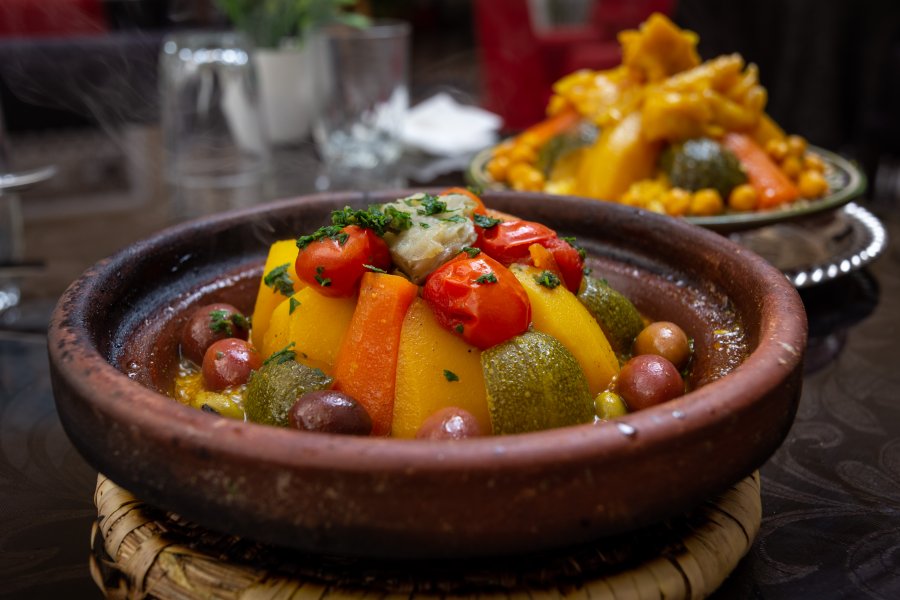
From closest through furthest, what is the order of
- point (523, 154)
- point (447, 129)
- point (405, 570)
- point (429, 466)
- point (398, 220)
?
point (429, 466) → point (405, 570) → point (398, 220) → point (523, 154) → point (447, 129)

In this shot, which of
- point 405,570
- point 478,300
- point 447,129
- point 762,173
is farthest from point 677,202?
point 447,129

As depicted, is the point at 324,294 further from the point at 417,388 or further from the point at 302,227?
the point at 302,227

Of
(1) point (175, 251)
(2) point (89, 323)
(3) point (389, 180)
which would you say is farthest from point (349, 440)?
(3) point (389, 180)

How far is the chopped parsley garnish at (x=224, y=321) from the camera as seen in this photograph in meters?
1.14

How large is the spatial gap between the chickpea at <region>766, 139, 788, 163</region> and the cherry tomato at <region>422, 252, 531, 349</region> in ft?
4.01

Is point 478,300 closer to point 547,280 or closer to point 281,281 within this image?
point 547,280

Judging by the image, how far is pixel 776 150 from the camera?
196 centimetres

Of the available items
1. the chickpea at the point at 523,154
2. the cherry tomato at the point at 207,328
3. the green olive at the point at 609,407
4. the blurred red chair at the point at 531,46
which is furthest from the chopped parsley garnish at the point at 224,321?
the blurred red chair at the point at 531,46

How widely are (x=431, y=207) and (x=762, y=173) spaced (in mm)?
1066

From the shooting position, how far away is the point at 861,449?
121cm

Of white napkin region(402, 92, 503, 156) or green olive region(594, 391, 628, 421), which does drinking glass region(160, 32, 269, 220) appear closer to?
white napkin region(402, 92, 503, 156)

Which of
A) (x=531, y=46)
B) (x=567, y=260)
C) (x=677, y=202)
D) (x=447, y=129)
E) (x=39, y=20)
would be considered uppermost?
(x=567, y=260)

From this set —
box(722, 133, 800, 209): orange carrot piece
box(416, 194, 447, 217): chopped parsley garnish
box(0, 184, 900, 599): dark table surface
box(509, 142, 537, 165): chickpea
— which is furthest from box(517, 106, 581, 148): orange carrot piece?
box(416, 194, 447, 217): chopped parsley garnish

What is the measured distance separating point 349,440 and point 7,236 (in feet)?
5.27
